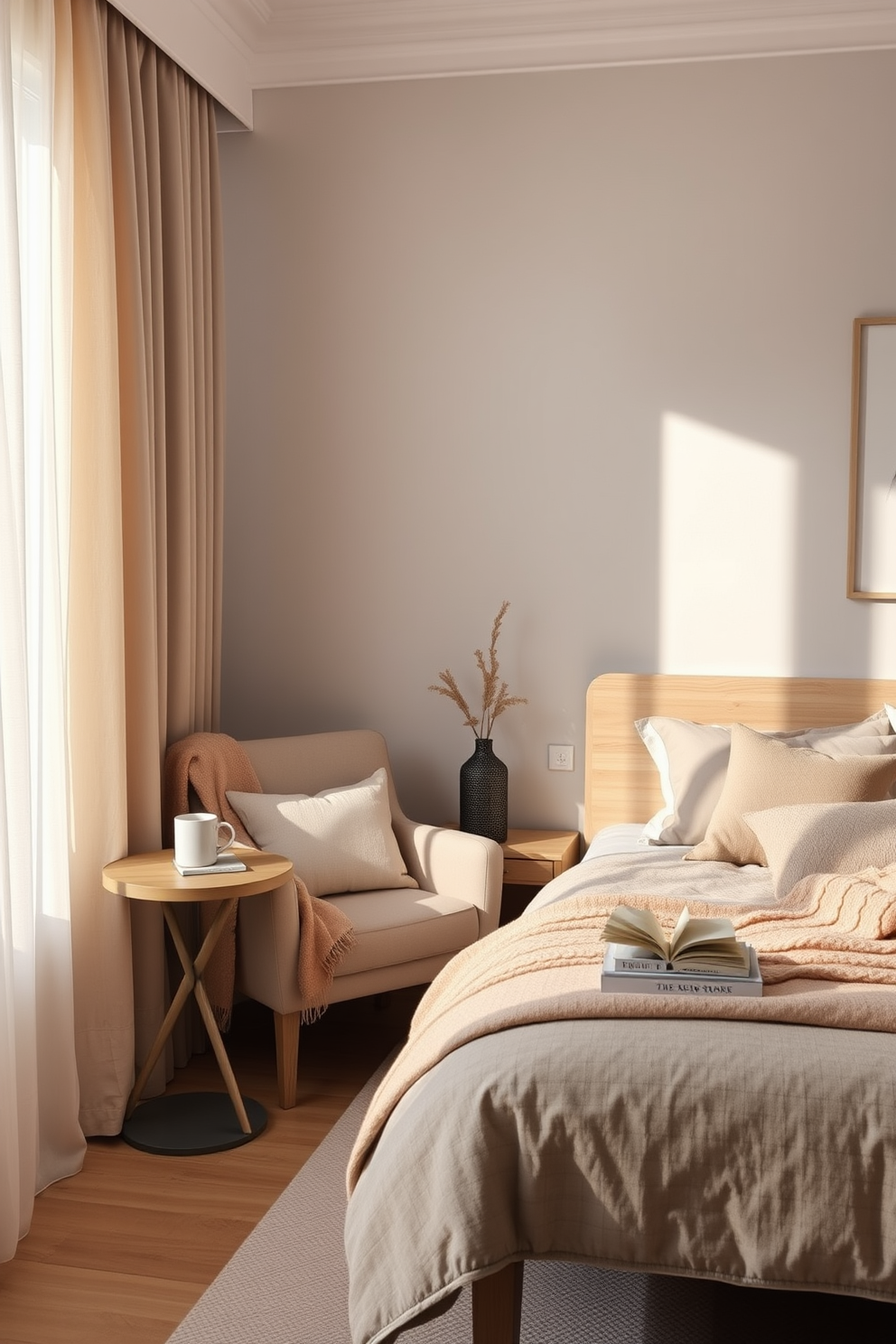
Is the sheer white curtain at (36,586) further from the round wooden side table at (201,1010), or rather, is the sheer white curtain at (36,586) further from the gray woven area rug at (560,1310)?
the gray woven area rug at (560,1310)

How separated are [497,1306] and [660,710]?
2.16m

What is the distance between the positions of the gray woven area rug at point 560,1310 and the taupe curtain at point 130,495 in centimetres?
74

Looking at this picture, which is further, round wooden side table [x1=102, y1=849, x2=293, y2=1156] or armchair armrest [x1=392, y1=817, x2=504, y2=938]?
armchair armrest [x1=392, y1=817, x2=504, y2=938]

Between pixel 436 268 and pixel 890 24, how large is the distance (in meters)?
1.48

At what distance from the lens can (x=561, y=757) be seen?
3.79m

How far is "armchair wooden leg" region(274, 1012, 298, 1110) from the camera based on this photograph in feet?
9.83

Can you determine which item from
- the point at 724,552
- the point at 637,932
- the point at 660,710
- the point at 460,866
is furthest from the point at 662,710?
the point at 637,932

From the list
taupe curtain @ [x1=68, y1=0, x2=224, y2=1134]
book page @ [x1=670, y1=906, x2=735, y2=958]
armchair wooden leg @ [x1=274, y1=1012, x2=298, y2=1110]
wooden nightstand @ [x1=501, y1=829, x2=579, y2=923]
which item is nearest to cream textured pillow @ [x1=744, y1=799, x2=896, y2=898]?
book page @ [x1=670, y1=906, x2=735, y2=958]

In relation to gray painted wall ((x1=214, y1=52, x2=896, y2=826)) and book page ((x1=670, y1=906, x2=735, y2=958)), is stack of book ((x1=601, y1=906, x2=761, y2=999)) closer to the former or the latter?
book page ((x1=670, y1=906, x2=735, y2=958))

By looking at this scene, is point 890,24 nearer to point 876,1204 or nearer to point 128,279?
point 128,279

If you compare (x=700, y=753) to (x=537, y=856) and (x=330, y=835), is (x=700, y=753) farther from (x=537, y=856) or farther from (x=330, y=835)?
(x=330, y=835)

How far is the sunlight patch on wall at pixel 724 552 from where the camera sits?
360cm

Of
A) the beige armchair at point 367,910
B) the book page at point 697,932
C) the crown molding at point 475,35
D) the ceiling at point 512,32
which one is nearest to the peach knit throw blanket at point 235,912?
the beige armchair at point 367,910

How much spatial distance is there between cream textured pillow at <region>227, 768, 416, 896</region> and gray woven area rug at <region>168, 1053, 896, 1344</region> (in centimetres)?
108
